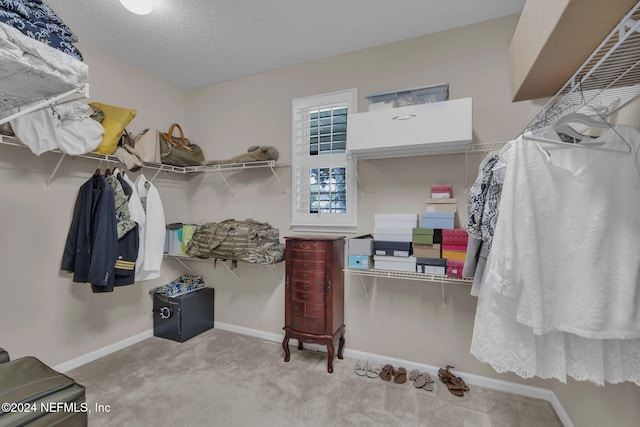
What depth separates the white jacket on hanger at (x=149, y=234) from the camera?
235 cm

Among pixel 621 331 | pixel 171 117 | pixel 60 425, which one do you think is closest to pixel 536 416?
pixel 621 331

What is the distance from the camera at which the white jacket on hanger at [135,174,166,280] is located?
2.35 m

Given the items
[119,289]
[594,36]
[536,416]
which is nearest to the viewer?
[594,36]

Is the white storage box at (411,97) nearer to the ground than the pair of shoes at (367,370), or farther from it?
farther from it

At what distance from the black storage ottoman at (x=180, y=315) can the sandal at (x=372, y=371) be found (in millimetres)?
1714

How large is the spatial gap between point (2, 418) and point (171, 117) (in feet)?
9.22

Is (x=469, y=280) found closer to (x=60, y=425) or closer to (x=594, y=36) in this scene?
(x=594, y=36)

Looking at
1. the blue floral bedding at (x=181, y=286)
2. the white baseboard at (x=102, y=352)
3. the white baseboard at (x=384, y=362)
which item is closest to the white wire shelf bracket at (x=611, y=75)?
the white baseboard at (x=384, y=362)

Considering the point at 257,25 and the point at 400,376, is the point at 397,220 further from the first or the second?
the point at 257,25

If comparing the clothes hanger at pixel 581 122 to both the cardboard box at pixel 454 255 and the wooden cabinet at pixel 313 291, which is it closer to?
the cardboard box at pixel 454 255

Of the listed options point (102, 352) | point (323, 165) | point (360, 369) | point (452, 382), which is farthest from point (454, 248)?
point (102, 352)

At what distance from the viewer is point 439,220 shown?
6.48 feet

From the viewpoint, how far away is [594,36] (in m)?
0.86

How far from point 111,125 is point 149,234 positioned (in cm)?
91
